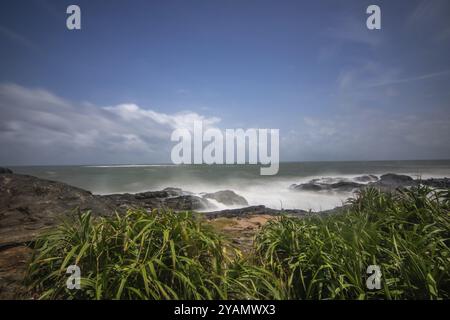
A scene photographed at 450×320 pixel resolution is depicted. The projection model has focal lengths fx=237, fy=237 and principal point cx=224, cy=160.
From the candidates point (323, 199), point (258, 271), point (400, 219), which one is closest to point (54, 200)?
point (258, 271)

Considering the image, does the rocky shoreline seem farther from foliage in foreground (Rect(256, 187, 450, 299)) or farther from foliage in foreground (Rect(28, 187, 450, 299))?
foliage in foreground (Rect(256, 187, 450, 299))

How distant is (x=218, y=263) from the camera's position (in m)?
2.52

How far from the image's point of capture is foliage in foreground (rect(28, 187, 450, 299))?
7.05 ft

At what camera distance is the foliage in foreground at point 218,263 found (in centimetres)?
215

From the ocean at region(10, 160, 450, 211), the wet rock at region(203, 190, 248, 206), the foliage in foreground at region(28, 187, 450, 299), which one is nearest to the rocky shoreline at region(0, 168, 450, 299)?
the foliage in foreground at region(28, 187, 450, 299)

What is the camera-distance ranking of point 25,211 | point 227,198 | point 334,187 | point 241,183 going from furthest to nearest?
1. point 241,183
2. point 334,187
3. point 227,198
4. point 25,211

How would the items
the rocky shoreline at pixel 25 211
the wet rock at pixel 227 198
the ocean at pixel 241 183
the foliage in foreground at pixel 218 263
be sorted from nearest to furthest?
the foliage in foreground at pixel 218 263
the rocky shoreline at pixel 25 211
the wet rock at pixel 227 198
the ocean at pixel 241 183

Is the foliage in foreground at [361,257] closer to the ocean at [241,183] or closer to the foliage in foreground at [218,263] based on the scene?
the foliage in foreground at [218,263]

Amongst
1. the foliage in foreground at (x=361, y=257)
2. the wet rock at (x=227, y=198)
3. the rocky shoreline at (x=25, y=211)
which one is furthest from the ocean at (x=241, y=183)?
the rocky shoreline at (x=25, y=211)

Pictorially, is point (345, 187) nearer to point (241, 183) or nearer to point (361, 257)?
point (241, 183)

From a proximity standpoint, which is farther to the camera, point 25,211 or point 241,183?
point 241,183

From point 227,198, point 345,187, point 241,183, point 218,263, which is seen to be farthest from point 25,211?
point 241,183
